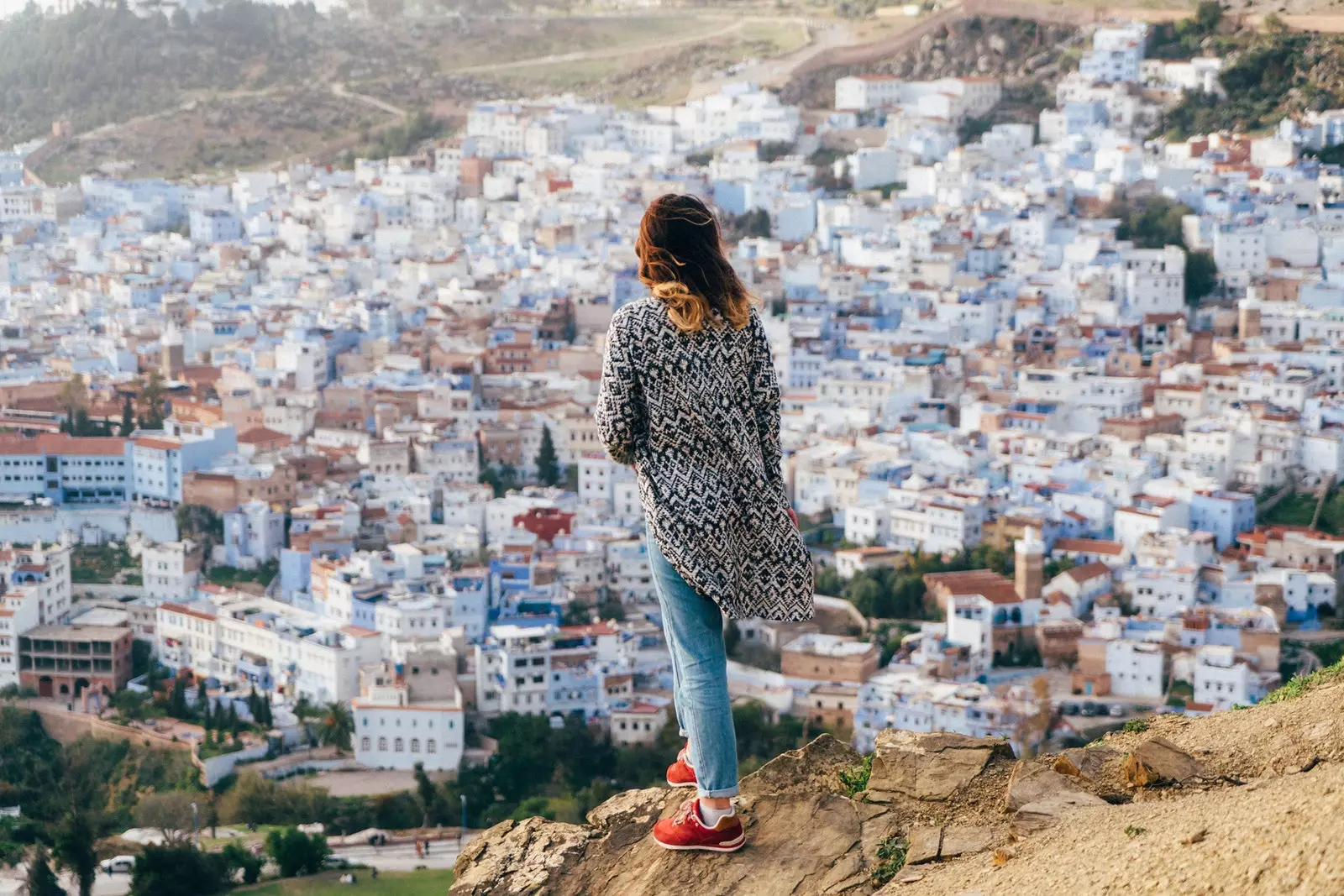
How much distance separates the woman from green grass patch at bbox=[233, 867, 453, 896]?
6248 millimetres

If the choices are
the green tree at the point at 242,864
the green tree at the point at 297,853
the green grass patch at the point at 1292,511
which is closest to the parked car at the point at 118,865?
the green tree at the point at 242,864

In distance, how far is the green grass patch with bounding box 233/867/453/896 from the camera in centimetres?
854

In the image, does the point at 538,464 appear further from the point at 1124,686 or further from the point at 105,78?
the point at 105,78

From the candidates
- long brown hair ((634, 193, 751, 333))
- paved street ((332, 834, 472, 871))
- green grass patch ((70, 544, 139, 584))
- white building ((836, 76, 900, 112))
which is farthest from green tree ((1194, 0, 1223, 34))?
long brown hair ((634, 193, 751, 333))

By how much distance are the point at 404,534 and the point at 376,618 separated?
1854 mm

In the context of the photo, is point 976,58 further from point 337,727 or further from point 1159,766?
point 1159,766

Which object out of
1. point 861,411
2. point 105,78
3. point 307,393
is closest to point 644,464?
point 861,411

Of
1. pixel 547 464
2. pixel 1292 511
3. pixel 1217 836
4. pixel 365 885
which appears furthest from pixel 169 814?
pixel 1217 836

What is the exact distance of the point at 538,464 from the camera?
15648 mm

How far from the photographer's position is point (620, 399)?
2.39 meters

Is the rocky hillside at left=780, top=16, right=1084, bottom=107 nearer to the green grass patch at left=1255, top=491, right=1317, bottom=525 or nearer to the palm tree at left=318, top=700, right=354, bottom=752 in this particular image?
the green grass patch at left=1255, top=491, right=1317, bottom=525

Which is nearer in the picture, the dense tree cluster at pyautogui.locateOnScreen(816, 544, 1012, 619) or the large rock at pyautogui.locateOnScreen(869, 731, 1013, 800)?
the large rock at pyautogui.locateOnScreen(869, 731, 1013, 800)

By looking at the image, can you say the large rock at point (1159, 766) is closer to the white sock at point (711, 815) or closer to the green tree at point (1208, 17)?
the white sock at point (711, 815)

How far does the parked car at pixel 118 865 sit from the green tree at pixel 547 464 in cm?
671
